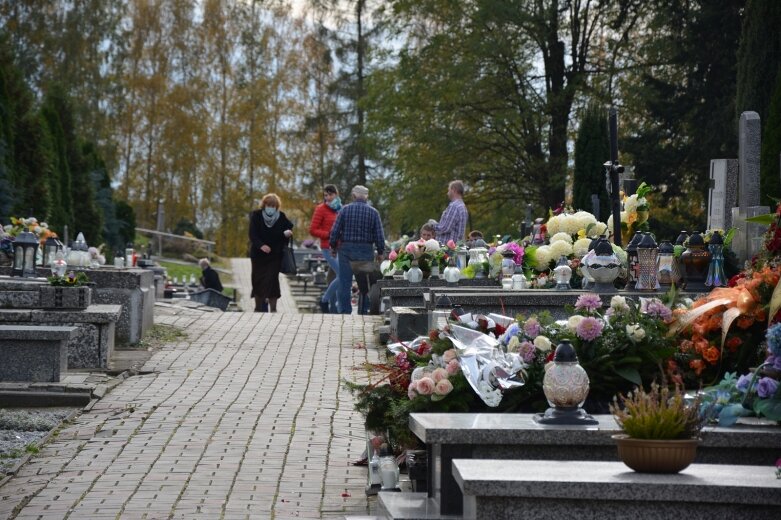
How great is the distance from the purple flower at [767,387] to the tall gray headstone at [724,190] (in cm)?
924

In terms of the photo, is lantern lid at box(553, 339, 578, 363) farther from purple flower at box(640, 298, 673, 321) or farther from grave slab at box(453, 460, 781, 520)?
purple flower at box(640, 298, 673, 321)

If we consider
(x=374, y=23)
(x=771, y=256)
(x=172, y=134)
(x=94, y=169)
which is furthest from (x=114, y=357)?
(x=172, y=134)

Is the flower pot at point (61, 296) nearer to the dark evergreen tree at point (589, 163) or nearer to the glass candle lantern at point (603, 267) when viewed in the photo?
the glass candle lantern at point (603, 267)

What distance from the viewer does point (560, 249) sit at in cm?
1273

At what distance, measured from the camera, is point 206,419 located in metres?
9.45

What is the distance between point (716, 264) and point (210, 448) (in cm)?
458

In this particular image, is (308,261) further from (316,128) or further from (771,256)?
(771,256)

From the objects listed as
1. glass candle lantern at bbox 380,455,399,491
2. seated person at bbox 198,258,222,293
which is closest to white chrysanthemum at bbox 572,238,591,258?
glass candle lantern at bbox 380,455,399,491

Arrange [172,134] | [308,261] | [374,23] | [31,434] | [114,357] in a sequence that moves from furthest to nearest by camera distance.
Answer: [172,134], [374,23], [308,261], [114,357], [31,434]

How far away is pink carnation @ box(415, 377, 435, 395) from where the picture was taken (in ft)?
21.5

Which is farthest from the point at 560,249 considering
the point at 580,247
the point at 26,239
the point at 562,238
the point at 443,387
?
the point at 443,387

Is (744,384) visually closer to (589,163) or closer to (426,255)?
(426,255)

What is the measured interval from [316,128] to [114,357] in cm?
3674

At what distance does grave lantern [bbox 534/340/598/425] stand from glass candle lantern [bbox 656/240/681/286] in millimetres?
5217
